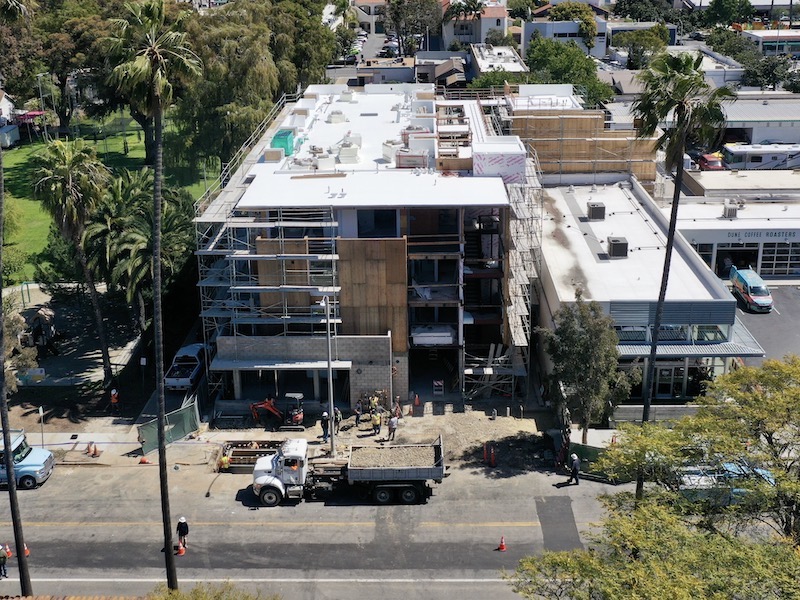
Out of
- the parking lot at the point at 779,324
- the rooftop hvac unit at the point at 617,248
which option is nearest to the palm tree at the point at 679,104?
the rooftop hvac unit at the point at 617,248

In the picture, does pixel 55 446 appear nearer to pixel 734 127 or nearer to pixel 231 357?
pixel 231 357

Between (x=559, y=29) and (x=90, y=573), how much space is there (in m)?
118

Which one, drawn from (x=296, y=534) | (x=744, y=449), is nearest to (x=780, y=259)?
(x=744, y=449)

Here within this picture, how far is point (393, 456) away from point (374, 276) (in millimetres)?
9687

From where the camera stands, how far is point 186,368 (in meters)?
49.2

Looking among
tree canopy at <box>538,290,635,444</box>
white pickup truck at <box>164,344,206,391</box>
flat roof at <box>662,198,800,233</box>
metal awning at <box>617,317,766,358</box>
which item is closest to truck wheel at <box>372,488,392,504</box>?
tree canopy at <box>538,290,635,444</box>

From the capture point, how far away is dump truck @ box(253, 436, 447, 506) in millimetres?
38750

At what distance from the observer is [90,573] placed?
35312mm

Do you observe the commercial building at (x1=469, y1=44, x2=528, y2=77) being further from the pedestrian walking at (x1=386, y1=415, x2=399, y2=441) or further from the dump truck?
the dump truck

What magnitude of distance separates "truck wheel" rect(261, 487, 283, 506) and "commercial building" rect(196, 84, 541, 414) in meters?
7.81

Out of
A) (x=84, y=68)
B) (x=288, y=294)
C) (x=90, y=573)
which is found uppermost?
(x=84, y=68)

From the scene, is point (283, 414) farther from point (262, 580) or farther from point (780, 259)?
point (780, 259)

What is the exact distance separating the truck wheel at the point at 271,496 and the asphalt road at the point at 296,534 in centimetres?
31

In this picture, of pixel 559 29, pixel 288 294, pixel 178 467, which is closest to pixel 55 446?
pixel 178 467
